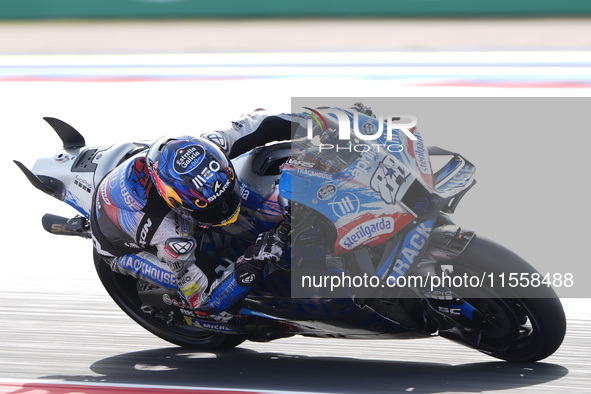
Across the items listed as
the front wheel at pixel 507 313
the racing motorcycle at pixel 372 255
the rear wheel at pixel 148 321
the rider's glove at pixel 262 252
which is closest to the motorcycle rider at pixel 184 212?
the rider's glove at pixel 262 252

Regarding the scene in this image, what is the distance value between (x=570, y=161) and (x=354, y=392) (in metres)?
2.64

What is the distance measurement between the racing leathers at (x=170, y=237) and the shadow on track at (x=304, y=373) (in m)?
0.43

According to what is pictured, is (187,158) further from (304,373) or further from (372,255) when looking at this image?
(304,373)

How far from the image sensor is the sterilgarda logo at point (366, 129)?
3.69 metres

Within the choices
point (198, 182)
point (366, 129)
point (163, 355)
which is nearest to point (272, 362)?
point (163, 355)

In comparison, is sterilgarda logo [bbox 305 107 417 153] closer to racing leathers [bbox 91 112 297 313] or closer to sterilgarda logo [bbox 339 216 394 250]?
sterilgarda logo [bbox 339 216 394 250]

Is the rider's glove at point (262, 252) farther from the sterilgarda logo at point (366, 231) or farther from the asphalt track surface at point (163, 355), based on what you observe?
the asphalt track surface at point (163, 355)

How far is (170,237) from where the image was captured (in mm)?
3980

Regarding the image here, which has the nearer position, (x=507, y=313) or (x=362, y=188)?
(x=362, y=188)

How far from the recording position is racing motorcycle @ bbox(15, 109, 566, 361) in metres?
3.61

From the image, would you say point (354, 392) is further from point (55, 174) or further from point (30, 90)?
point (30, 90)

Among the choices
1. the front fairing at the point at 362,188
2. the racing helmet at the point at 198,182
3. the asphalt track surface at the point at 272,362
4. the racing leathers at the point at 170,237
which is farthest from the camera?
the asphalt track surface at the point at 272,362

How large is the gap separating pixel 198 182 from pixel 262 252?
1.36 feet
